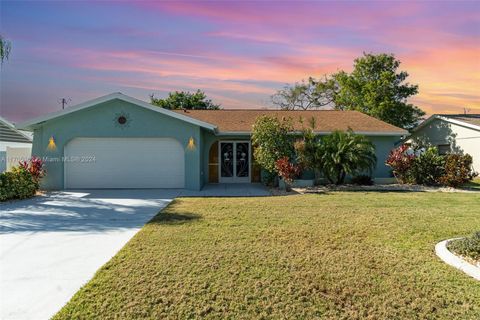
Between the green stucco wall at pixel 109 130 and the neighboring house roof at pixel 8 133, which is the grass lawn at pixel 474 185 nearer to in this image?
the green stucco wall at pixel 109 130

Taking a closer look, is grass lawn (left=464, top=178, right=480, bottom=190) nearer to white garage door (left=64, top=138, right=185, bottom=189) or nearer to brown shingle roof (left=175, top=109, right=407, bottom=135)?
brown shingle roof (left=175, top=109, right=407, bottom=135)

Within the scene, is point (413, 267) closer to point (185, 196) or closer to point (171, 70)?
point (185, 196)

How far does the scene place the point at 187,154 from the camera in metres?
14.5

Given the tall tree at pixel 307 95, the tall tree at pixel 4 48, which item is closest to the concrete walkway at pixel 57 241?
the tall tree at pixel 4 48

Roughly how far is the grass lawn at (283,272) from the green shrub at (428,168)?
7454 millimetres

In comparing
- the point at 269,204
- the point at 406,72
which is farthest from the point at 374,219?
the point at 406,72

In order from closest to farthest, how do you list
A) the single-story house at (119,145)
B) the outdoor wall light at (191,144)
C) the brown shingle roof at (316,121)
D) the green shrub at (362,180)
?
the single-story house at (119,145)
the outdoor wall light at (191,144)
the green shrub at (362,180)
the brown shingle roof at (316,121)

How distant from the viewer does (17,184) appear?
11.8 m

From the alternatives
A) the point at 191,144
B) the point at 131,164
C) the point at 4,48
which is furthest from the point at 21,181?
the point at 191,144

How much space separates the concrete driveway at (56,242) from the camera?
4.18 m

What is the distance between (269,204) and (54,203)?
7.07 metres

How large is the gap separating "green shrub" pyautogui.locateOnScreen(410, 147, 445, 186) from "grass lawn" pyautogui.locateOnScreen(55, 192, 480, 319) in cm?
745

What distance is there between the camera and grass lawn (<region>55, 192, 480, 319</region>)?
382 centimetres

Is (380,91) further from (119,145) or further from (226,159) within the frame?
(119,145)
